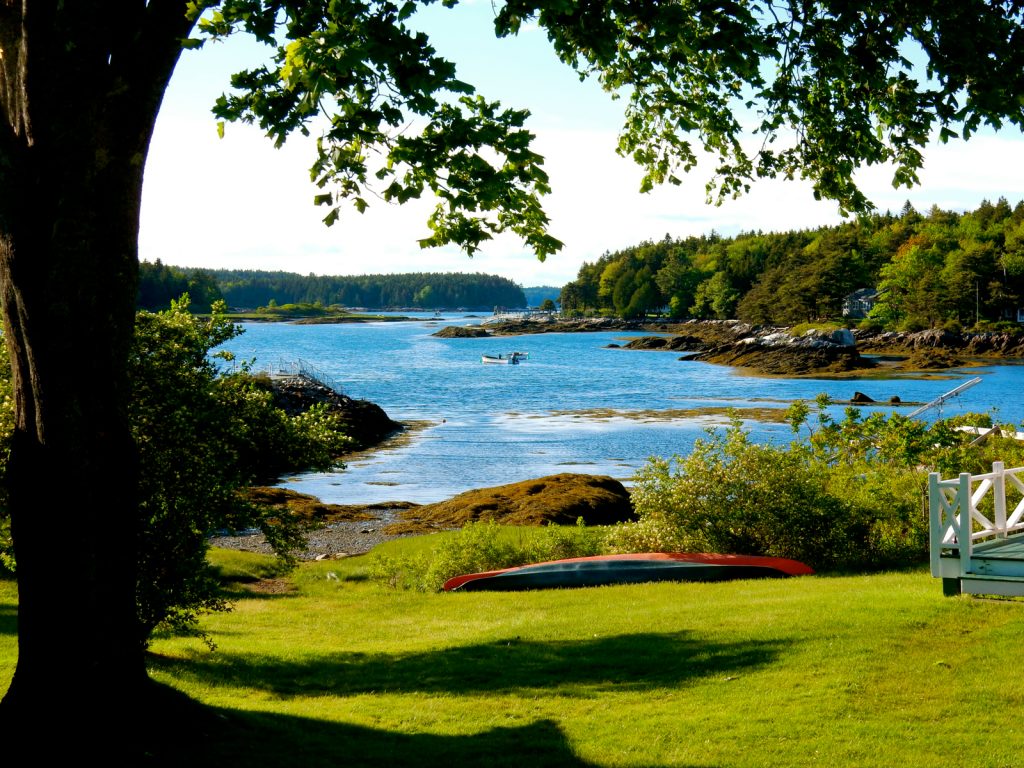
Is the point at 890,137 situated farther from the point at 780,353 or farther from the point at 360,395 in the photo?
the point at 780,353

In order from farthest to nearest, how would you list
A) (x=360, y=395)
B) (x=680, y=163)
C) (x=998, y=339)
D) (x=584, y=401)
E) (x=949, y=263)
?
(x=949, y=263) < (x=998, y=339) < (x=360, y=395) < (x=584, y=401) < (x=680, y=163)

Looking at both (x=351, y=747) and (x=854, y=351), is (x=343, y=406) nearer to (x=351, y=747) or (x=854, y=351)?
(x=351, y=747)

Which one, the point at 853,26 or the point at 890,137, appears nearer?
the point at 853,26

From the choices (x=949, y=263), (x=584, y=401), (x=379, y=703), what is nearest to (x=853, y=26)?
(x=379, y=703)

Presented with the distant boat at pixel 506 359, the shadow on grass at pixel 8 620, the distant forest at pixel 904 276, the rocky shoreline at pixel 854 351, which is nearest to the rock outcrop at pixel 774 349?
the rocky shoreline at pixel 854 351

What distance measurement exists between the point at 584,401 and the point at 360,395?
2103 cm

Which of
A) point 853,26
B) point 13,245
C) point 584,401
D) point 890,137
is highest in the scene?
point 853,26

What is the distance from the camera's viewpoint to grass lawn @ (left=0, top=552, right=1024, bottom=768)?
25.8 feet

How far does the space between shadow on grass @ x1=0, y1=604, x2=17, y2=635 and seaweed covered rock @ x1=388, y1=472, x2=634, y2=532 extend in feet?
49.6

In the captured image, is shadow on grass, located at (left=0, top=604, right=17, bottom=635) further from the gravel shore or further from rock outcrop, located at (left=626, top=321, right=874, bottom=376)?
rock outcrop, located at (left=626, top=321, right=874, bottom=376)

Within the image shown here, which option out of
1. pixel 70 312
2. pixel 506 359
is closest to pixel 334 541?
pixel 70 312

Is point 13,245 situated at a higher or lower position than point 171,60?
lower

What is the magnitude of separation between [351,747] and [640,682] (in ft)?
11.2

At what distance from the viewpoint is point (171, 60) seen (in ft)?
23.9
